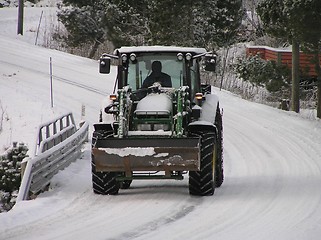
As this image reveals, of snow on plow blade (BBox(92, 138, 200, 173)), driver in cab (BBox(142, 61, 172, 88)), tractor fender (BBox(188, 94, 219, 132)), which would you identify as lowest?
snow on plow blade (BBox(92, 138, 200, 173))

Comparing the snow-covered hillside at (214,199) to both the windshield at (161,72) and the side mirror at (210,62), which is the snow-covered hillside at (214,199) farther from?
the side mirror at (210,62)

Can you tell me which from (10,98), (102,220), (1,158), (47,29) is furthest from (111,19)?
(102,220)

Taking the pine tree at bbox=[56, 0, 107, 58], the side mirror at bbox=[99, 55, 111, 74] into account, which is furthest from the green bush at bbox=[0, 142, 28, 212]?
the pine tree at bbox=[56, 0, 107, 58]

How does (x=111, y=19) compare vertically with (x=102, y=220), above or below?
above

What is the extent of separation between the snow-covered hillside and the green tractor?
39 cm

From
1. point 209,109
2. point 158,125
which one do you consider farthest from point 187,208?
point 209,109

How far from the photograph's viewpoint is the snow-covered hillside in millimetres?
9359

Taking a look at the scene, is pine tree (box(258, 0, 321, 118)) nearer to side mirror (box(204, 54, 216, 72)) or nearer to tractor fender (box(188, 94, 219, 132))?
tractor fender (box(188, 94, 219, 132))

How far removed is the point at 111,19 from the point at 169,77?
863 inches

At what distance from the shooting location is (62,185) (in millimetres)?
13438

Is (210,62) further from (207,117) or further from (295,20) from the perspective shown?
(295,20)

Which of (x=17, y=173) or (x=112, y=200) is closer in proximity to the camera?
(x=112, y=200)

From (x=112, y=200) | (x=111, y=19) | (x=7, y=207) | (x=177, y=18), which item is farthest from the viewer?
(x=111, y=19)

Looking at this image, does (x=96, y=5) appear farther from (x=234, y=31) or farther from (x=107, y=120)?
(x=107, y=120)
